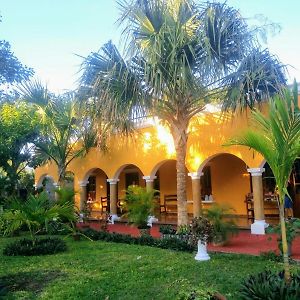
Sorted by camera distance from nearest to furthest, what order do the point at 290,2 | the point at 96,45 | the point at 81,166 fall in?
the point at 290,2
the point at 96,45
the point at 81,166

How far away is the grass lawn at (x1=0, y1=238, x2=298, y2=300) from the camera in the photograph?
574 centimetres

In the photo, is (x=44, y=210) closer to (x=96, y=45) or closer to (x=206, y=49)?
(x=96, y=45)

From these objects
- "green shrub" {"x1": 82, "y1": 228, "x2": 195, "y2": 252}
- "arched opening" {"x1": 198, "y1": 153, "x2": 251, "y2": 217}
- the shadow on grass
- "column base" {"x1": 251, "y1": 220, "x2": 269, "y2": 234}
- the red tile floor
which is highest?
"arched opening" {"x1": 198, "y1": 153, "x2": 251, "y2": 217}

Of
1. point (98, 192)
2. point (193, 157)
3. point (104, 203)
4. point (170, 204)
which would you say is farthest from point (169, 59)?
point (98, 192)

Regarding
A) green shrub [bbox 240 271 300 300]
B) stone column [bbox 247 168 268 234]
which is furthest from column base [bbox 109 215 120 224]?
green shrub [bbox 240 271 300 300]

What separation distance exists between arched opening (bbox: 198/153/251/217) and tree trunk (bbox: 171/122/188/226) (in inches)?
175

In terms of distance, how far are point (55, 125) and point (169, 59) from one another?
7.73 m

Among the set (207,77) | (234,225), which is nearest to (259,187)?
(234,225)

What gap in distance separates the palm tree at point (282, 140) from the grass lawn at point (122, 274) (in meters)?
1.68

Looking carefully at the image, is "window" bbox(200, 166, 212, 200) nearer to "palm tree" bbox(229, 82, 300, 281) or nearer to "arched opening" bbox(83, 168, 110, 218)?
"arched opening" bbox(83, 168, 110, 218)

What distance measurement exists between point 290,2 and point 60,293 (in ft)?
25.5

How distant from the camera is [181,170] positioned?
10375 millimetres

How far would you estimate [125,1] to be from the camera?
9.46 metres

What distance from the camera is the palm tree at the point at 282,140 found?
4.48m
